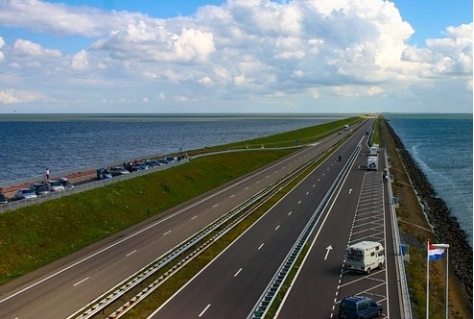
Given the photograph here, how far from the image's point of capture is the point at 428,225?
61.7 meters

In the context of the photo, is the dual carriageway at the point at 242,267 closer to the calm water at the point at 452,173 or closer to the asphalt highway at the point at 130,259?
the asphalt highway at the point at 130,259

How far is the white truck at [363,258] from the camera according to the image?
3688 cm

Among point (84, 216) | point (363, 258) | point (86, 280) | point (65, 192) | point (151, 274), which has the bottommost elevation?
point (86, 280)

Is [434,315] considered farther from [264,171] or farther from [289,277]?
[264,171]

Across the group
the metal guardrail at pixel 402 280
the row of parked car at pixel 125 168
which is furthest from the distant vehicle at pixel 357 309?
the row of parked car at pixel 125 168

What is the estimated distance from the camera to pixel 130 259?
40.8 meters

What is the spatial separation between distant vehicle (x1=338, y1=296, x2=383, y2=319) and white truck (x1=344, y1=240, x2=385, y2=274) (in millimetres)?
7642

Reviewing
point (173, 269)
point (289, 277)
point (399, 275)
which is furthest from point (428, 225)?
point (173, 269)

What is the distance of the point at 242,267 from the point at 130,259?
344 inches

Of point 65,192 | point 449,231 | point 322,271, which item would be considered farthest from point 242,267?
point 449,231

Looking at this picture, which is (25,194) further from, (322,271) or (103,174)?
(322,271)

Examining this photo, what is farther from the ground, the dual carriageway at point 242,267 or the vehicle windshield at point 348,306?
the vehicle windshield at point 348,306

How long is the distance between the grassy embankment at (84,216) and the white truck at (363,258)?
22762mm

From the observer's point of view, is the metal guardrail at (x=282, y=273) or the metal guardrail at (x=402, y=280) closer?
the metal guardrail at (x=282, y=273)
